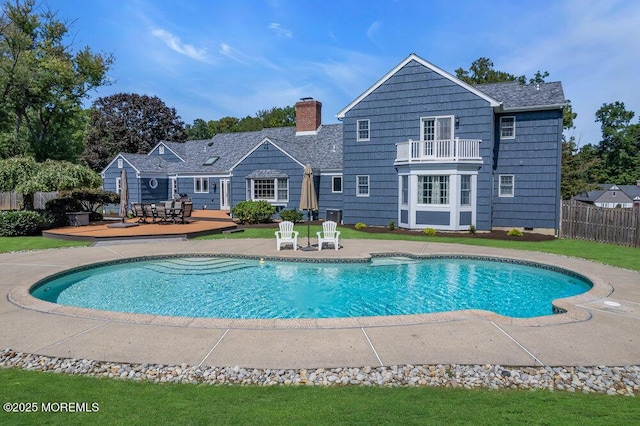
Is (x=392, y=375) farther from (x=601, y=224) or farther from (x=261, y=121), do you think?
(x=261, y=121)

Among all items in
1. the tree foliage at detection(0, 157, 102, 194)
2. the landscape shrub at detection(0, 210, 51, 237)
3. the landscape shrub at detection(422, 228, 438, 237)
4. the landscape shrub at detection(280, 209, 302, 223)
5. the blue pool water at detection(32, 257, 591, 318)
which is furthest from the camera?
the landscape shrub at detection(280, 209, 302, 223)

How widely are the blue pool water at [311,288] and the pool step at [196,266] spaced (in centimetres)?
3

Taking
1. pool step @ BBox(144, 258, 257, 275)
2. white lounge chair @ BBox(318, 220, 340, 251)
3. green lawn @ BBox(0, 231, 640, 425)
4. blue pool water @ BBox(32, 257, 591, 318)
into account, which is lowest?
blue pool water @ BBox(32, 257, 591, 318)

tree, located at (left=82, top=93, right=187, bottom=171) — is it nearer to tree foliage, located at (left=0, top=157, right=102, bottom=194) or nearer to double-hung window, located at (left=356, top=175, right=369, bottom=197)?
tree foliage, located at (left=0, top=157, right=102, bottom=194)

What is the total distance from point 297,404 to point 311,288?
22.1 ft

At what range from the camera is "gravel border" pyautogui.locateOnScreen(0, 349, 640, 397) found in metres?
4.76

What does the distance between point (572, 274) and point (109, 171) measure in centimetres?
3588

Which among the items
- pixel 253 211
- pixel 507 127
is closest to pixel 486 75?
pixel 507 127

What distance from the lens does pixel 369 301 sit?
32.2 ft

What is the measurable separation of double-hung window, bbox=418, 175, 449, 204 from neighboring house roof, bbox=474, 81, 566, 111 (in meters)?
4.84

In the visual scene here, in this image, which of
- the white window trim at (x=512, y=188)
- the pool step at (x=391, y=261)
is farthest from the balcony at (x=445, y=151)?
the pool step at (x=391, y=261)

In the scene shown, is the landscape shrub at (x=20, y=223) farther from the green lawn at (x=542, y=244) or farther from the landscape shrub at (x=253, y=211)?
the landscape shrub at (x=253, y=211)

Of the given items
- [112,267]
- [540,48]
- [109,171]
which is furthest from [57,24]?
[540,48]

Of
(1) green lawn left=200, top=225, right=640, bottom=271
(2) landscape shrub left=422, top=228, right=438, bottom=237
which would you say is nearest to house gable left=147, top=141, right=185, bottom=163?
(1) green lawn left=200, top=225, right=640, bottom=271
